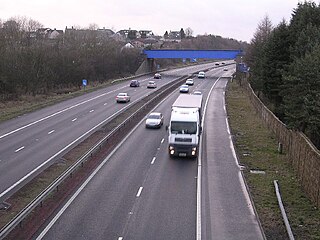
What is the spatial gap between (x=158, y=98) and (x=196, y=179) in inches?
1511

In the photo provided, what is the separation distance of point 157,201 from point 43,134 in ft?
59.9

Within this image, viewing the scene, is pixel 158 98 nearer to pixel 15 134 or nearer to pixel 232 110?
pixel 232 110

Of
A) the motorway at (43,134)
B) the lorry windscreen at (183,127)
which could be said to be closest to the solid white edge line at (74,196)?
the motorway at (43,134)

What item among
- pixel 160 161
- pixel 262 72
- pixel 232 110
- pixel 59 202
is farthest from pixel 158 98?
pixel 59 202

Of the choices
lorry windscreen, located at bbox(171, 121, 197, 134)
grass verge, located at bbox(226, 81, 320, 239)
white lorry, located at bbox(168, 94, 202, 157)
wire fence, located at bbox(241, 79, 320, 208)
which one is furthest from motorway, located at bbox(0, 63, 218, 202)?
wire fence, located at bbox(241, 79, 320, 208)

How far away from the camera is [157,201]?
2106cm

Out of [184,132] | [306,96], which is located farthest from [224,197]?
[306,96]

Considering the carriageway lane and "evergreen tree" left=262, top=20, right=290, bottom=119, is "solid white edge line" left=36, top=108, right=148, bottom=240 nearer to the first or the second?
the carriageway lane

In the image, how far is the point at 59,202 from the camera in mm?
20297

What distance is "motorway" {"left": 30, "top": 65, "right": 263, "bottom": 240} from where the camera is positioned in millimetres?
17344

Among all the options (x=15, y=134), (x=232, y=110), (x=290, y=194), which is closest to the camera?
(x=290, y=194)

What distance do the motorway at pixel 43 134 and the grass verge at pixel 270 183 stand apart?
37.1 ft

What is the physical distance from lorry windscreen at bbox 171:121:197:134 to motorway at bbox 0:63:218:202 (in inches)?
285

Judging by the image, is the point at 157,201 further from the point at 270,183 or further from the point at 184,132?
the point at 184,132
